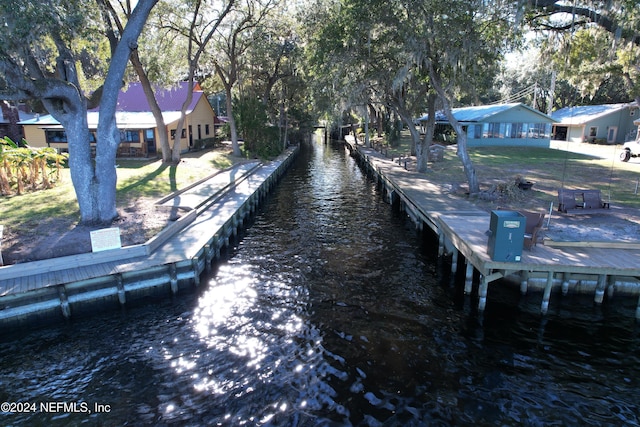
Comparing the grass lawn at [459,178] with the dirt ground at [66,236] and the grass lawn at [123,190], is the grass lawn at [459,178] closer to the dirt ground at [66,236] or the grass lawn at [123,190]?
the grass lawn at [123,190]

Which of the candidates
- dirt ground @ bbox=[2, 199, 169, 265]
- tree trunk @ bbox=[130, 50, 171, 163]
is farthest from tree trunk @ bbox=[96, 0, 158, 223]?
tree trunk @ bbox=[130, 50, 171, 163]

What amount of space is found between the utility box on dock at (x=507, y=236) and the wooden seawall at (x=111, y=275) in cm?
756

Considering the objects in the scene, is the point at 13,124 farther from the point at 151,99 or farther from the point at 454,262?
the point at 454,262

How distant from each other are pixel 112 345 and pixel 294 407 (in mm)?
4235

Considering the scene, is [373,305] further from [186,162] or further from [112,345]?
[186,162]

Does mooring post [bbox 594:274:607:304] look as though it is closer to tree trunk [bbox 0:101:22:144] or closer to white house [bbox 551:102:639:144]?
tree trunk [bbox 0:101:22:144]

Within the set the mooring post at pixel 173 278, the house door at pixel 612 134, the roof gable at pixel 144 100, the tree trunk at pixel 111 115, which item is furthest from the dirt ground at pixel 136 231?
the house door at pixel 612 134

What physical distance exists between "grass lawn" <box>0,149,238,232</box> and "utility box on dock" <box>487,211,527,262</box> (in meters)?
12.2

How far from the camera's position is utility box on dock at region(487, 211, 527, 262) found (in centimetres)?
881

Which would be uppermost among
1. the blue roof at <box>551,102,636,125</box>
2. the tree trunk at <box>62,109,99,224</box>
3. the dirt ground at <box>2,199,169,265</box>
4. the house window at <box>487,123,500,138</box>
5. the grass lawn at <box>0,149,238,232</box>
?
the blue roof at <box>551,102,636,125</box>

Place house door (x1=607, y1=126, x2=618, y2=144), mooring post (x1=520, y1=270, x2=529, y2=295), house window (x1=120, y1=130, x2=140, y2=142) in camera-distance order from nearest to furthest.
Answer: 1. mooring post (x1=520, y1=270, x2=529, y2=295)
2. house window (x1=120, y1=130, x2=140, y2=142)
3. house door (x1=607, y1=126, x2=618, y2=144)

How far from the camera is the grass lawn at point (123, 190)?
13.6m

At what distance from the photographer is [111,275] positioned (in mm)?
9836

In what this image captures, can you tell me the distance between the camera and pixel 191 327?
30.0 ft
